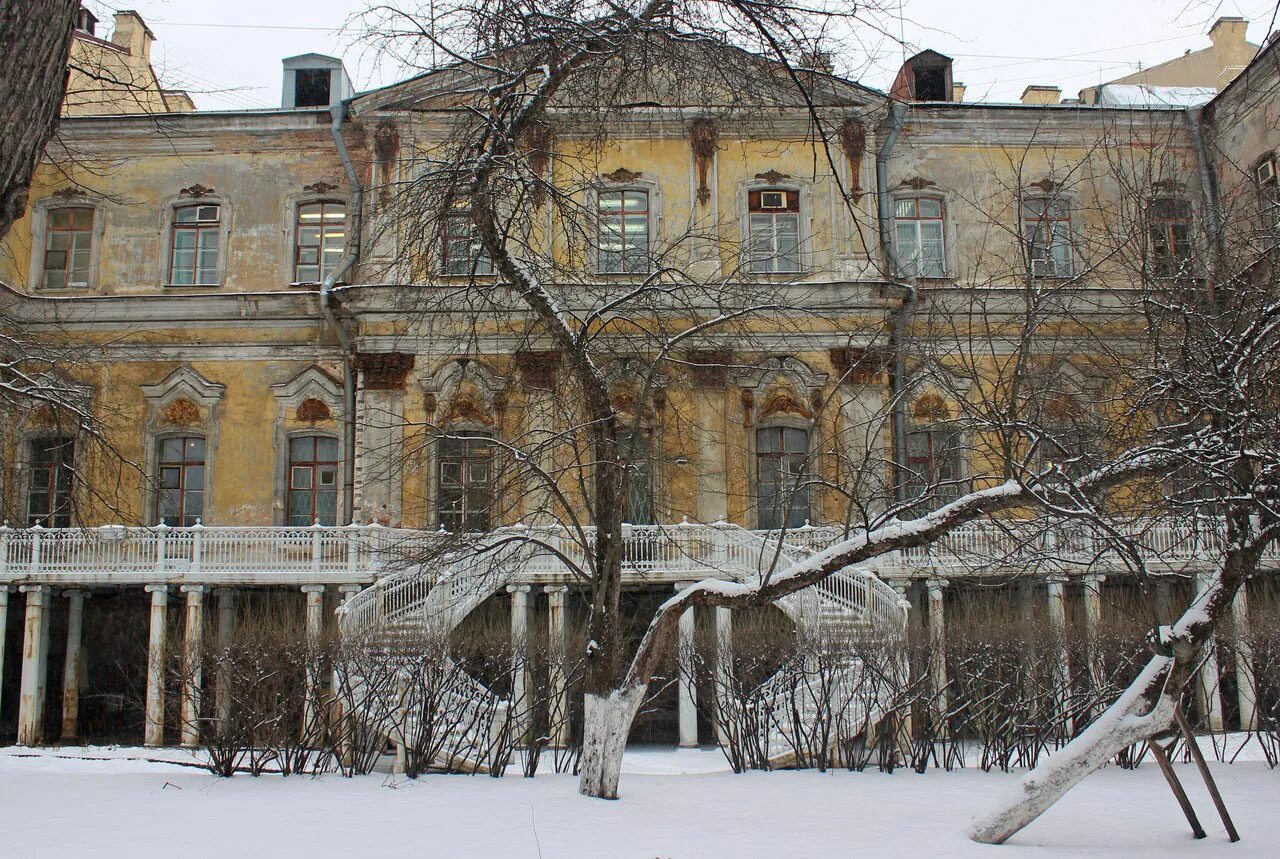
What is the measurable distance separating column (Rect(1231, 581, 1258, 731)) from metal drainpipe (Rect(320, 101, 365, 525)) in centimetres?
1410

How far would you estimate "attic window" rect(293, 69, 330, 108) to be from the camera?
25906 millimetres

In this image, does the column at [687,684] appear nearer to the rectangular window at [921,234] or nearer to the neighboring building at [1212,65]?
the rectangular window at [921,234]

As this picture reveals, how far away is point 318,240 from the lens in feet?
78.8

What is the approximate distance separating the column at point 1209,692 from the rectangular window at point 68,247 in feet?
65.9

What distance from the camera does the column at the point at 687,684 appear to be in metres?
16.9

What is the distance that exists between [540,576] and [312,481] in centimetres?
568

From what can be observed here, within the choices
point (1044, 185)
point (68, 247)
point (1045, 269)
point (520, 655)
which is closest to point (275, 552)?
point (520, 655)

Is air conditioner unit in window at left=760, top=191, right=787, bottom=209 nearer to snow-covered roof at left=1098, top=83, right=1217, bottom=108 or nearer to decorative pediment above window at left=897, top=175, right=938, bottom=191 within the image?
decorative pediment above window at left=897, top=175, right=938, bottom=191

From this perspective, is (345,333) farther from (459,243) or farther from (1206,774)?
(1206,774)

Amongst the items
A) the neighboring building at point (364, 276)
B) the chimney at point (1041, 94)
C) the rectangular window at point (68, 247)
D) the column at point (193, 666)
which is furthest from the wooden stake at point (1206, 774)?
the chimney at point (1041, 94)

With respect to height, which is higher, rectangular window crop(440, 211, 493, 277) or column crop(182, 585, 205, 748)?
rectangular window crop(440, 211, 493, 277)

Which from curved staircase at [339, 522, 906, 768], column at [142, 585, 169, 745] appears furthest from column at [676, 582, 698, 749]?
column at [142, 585, 169, 745]

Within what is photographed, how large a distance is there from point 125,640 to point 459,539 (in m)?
13.7

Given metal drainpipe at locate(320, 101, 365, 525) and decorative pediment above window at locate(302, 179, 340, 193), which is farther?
decorative pediment above window at locate(302, 179, 340, 193)
